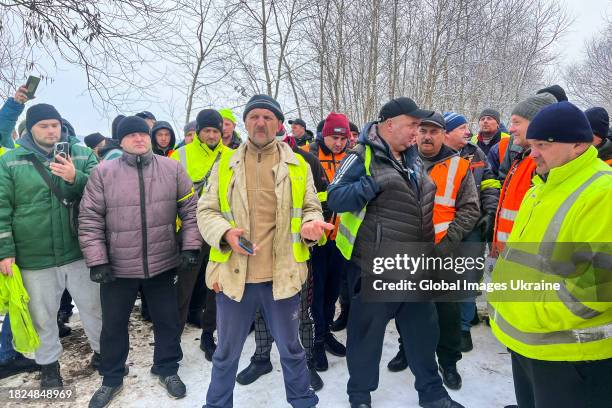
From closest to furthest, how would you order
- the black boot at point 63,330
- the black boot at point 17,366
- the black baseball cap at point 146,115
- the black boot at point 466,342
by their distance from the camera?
the black boot at point 17,366 → the black boot at point 466,342 → the black boot at point 63,330 → the black baseball cap at point 146,115

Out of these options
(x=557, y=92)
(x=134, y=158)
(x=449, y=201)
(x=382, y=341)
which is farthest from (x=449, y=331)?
(x=134, y=158)

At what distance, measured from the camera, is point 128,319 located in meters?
2.97

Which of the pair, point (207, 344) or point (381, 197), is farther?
point (207, 344)

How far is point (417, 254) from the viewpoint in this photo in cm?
263

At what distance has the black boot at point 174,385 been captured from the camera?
2926 mm

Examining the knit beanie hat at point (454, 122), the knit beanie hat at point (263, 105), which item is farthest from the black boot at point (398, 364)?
the knit beanie hat at point (263, 105)

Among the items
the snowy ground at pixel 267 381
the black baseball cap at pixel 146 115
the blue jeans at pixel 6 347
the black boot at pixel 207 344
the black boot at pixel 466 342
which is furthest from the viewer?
the black baseball cap at pixel 146 115

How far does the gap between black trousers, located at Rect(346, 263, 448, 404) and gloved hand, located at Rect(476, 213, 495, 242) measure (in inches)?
45.9

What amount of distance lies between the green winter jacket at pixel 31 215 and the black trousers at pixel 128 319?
1.63ft

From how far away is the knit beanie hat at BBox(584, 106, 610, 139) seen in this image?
2943 mm

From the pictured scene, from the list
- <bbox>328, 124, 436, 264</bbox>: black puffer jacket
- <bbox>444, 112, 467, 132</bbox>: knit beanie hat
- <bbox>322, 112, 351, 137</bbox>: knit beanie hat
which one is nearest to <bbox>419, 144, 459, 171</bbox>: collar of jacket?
<bbox>444, 112, 467, 132</bbox>: knit beanie hat

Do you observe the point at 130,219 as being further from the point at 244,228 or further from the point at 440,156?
the point at 440,156

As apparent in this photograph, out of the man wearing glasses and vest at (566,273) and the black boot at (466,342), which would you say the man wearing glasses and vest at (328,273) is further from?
the man wearing glasses and vest at (566,273)

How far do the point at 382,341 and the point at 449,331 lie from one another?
749 mm
